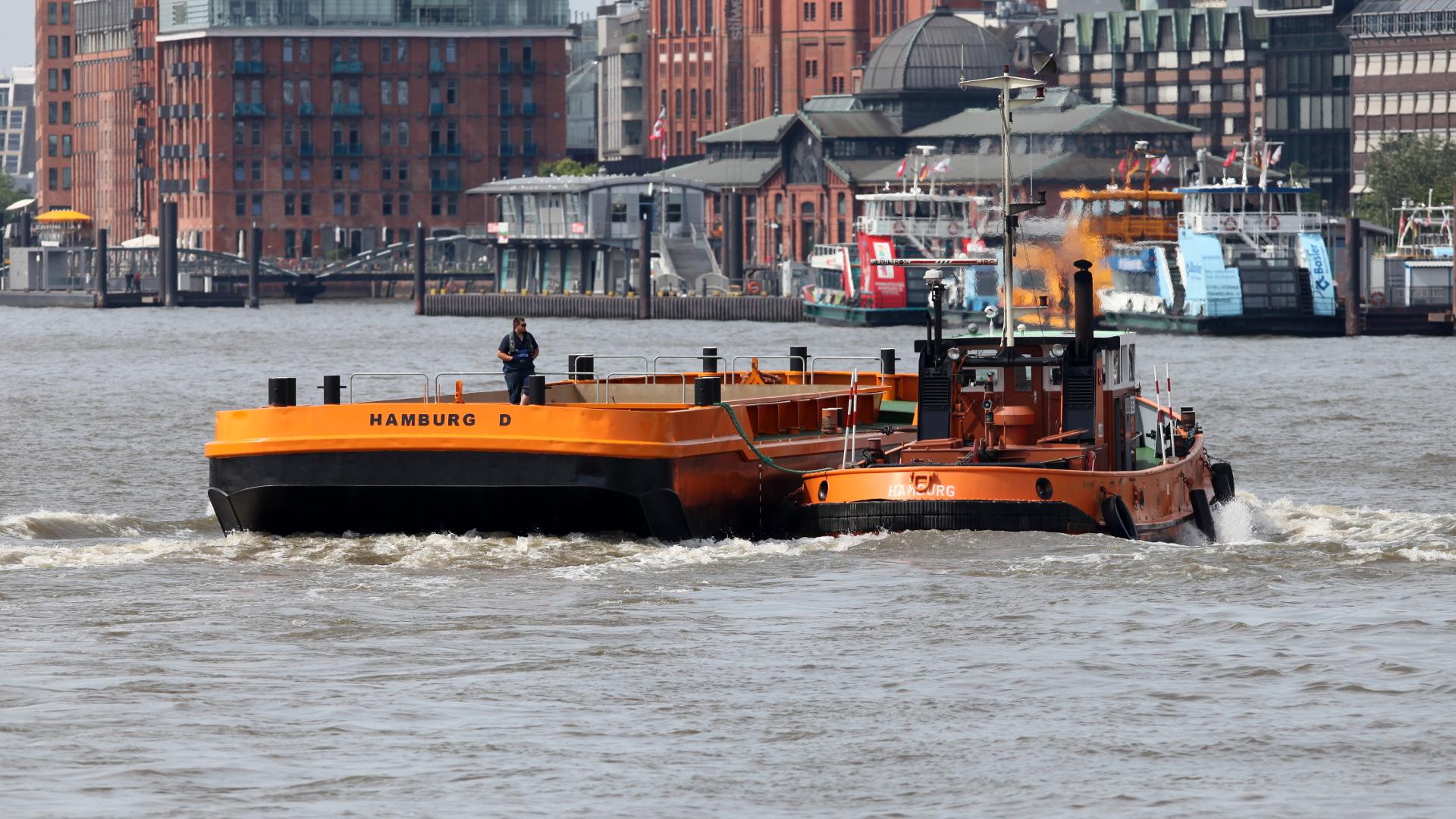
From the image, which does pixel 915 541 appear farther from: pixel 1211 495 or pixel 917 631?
pixel 1211 495

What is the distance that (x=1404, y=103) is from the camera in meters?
188

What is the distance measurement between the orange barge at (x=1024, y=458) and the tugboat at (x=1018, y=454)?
17mm

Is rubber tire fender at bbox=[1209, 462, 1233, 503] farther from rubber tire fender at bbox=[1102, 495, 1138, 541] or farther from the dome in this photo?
the dome

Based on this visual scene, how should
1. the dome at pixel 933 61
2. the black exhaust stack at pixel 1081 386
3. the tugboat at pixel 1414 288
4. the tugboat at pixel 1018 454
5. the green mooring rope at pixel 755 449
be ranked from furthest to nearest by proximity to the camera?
1. the dome at pixel 933 61
2. the tugboat at pixel 1414 288
3. the black exhaust stack at pixel 1081 386
4. the green mooring rope at pixel 755 449
5. the tugboat at pixel 1018 454

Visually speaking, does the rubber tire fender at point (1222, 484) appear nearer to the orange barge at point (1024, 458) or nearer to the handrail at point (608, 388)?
the orange barge at point (1024, 458)

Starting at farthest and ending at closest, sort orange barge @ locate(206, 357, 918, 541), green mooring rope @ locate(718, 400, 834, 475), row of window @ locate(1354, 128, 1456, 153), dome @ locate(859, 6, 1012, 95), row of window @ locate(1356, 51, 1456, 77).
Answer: dome @ locate(859, 6, 1012, 95) → row of window @ locate(1356, 51, 1456, 77) → row of window @ locate(1354, 128, 1456, 153) → green mooring rope @ locate(718, 400, 834, 475) → orange barge @ locate(206, 357, 918, 541)

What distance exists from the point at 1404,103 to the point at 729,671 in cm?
17283

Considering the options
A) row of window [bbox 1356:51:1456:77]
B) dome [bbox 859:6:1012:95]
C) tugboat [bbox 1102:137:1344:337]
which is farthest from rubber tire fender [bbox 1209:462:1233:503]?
dome [bbox 859:6:1012:95]

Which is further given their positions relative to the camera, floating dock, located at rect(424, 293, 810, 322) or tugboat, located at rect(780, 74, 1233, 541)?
floating dock, located at rect(424, 293, 810, 322)

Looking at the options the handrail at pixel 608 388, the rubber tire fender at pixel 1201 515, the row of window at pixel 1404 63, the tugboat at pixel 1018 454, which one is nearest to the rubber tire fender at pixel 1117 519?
the tugboat at pixel 1018 454

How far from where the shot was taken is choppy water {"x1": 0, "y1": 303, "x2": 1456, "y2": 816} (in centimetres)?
1833

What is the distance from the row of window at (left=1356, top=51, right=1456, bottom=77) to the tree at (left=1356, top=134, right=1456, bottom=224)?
9991 millimetres

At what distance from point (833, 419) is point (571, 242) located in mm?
148859

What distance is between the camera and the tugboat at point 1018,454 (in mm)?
28797
